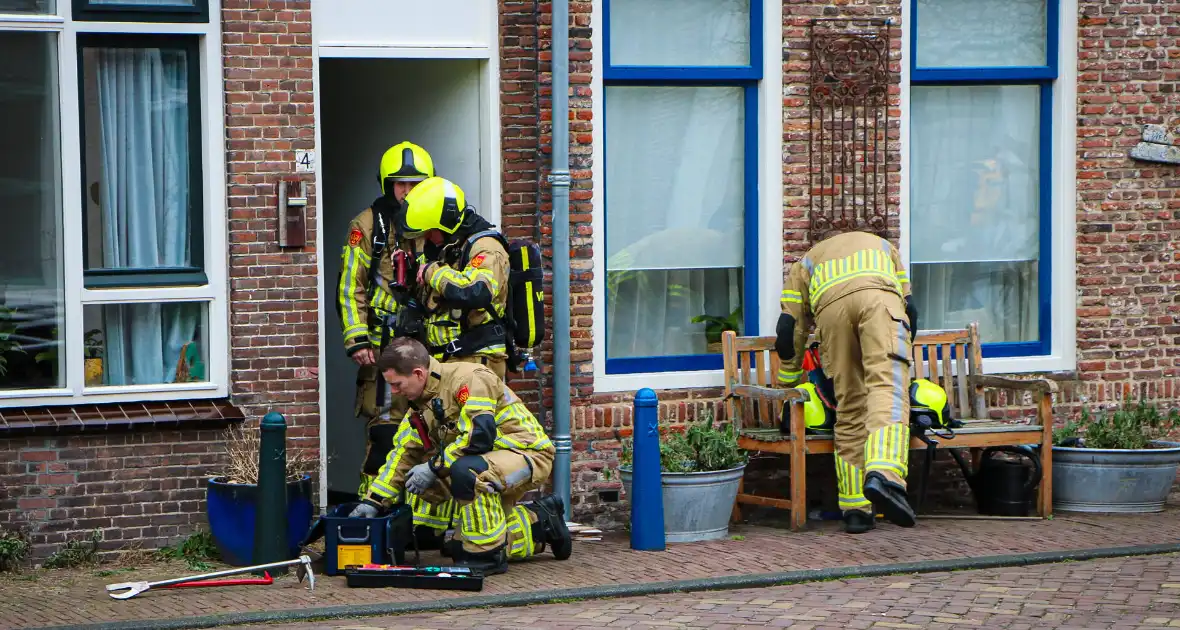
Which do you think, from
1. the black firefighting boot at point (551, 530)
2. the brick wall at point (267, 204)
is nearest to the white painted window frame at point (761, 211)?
the black firefighting boot at point (551, 530)

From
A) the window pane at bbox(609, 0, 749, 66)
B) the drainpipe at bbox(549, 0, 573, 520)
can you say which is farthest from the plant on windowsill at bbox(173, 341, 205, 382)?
the window pane at bbox(609, 0, 749, 66)

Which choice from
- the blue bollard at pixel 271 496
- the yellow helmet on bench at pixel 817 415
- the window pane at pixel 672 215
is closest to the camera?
the blue bollard at pixel 271 496

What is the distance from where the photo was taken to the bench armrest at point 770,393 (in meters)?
9.24

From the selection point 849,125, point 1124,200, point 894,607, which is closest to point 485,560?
point 894,607

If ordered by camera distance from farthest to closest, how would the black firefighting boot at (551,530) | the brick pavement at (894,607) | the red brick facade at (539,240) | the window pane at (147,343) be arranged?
the window pane at (147,343)
the red brick facade at (539,240)
the black firefighting boot at (551,530)
the brick pavement at (894,607)

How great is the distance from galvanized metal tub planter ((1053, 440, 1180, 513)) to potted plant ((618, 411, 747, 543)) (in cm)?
210

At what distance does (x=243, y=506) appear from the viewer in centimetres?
850

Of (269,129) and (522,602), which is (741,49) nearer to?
(269,129)

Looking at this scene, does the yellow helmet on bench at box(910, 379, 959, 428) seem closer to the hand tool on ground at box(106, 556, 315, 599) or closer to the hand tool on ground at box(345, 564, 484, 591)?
the hand tool on ground at box(345, 564, 484, 591)

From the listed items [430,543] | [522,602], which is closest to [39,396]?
[430,543]

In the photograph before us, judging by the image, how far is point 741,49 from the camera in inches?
400

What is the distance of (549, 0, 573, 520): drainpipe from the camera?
30.8 feet

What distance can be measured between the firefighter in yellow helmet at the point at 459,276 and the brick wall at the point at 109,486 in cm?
140

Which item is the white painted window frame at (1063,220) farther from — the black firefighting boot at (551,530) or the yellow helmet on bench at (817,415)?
the black firefighting boot at (551,530)
